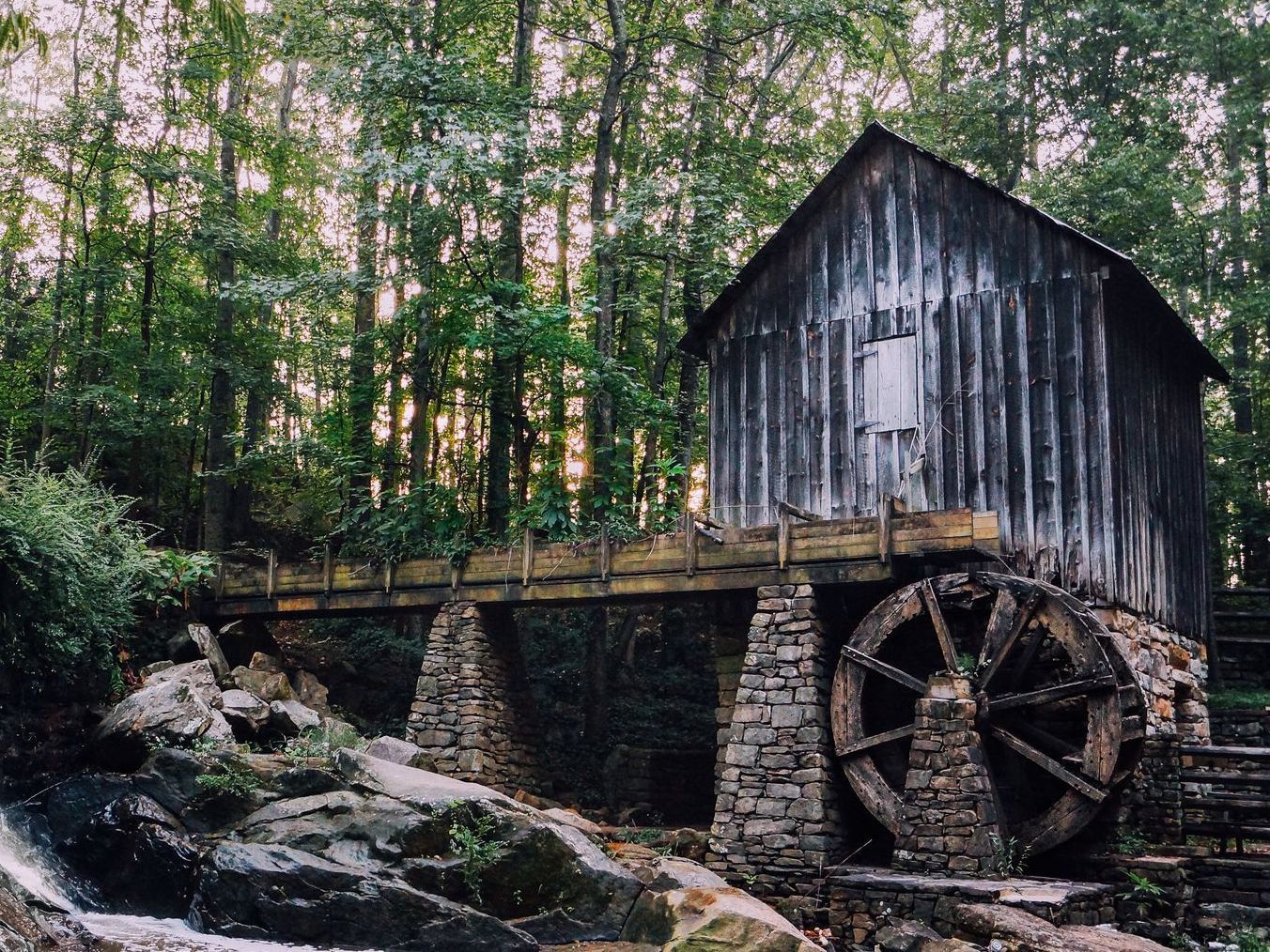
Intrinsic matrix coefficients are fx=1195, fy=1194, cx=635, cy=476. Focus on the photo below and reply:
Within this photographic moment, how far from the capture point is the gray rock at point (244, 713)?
12758mm

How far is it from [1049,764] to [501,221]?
12719 millimetres

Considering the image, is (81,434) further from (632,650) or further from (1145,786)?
(1145,786)

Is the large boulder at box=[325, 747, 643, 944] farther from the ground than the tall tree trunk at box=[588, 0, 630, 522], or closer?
closer

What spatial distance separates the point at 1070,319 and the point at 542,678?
10156 millimetres

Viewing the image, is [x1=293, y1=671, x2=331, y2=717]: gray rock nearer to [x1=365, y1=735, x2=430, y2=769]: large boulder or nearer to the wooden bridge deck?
the wooden bridge deck

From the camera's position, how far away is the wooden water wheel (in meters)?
11.5

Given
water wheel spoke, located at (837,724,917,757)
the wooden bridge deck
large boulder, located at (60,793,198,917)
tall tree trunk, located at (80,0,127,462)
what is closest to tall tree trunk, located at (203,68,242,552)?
tall tree trunk, located at (80,0,127,462)

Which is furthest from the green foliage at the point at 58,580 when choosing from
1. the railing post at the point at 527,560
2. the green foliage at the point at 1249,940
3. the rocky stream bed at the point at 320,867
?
the green foliage at the point at 1249,940

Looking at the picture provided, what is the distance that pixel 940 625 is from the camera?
12227 millimetres

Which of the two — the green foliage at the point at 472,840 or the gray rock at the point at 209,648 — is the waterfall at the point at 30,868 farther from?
the gray rock at the point at 209,648

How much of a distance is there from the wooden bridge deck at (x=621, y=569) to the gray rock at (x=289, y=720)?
219cm

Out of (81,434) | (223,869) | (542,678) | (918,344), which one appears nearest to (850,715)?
(918,344)

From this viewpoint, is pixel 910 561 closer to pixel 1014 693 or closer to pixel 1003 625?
pixel 1003 625

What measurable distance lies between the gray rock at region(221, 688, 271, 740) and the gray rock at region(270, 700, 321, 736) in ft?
0.26
